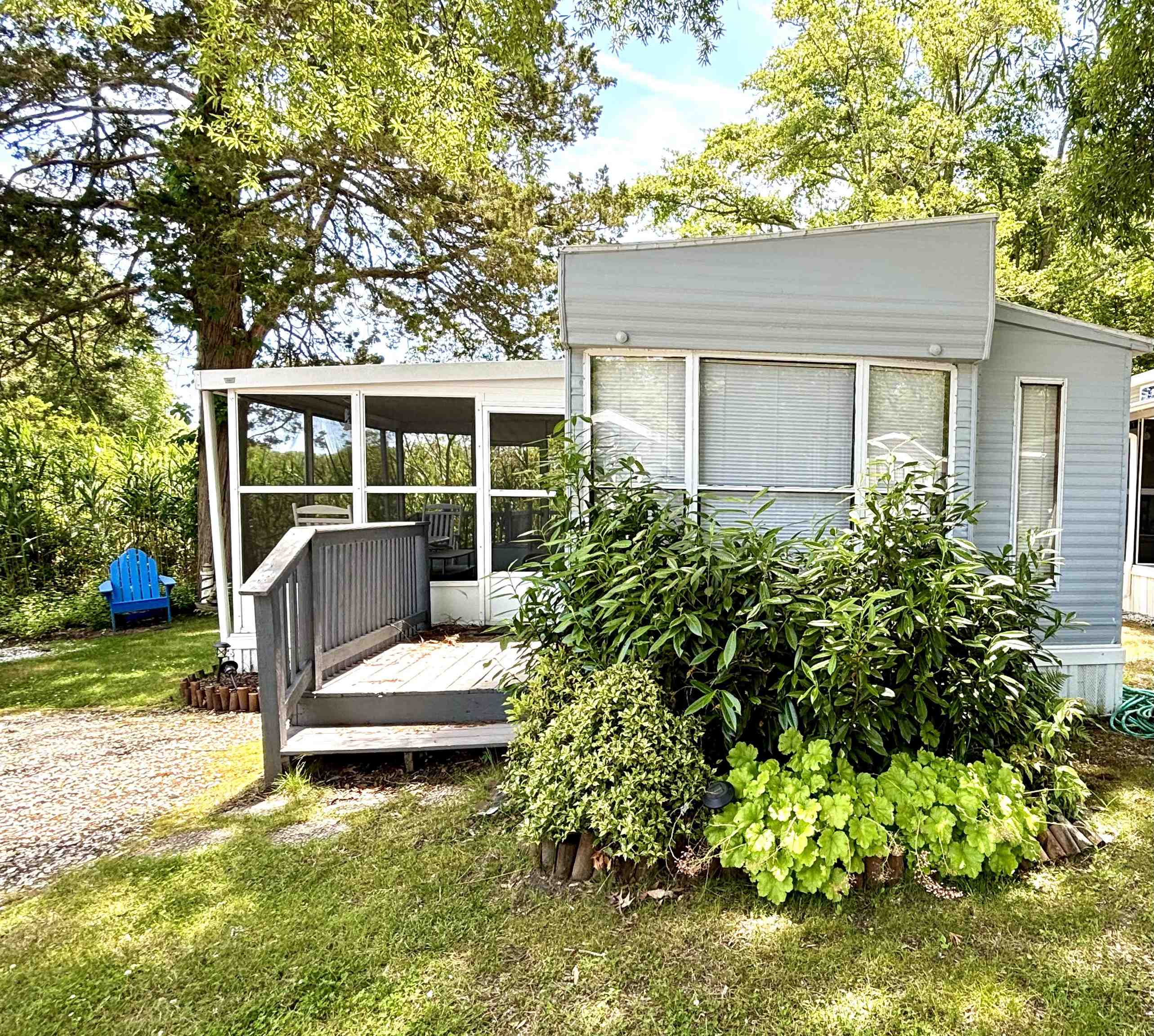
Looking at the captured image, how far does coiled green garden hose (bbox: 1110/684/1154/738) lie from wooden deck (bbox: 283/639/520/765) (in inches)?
167

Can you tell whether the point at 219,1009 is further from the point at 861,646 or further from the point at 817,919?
the point at 861,646

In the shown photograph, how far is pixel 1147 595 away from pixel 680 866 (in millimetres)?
8704

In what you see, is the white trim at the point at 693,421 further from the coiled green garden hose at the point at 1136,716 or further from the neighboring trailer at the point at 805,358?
the coiled green garden hose at the point at 1136,716

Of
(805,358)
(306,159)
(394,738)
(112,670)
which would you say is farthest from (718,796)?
(306,159)

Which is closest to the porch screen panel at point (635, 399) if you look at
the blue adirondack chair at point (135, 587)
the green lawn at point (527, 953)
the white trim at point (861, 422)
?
the white trim at point (861, 422)

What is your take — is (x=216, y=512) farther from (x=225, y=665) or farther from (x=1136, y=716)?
(x=1136, y=716)

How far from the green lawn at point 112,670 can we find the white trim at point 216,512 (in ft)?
2.56

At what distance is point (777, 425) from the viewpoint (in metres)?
3.98

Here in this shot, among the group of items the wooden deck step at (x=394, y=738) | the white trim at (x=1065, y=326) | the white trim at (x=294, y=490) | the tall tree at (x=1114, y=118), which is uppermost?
the tall tree at (x=1114, y=118)

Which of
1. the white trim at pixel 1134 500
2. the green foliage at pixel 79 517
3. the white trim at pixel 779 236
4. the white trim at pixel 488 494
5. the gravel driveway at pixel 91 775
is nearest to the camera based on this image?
the gravel driveway at pixel 91 775

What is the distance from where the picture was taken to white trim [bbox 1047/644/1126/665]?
4.47 metres

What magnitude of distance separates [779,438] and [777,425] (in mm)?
84

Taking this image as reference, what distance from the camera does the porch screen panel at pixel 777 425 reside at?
3.96 metres

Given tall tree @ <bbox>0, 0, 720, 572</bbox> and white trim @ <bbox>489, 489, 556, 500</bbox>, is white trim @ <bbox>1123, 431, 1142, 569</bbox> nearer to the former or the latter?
tall tree @ <bbox>0, 0, 720, 572</bbox>
